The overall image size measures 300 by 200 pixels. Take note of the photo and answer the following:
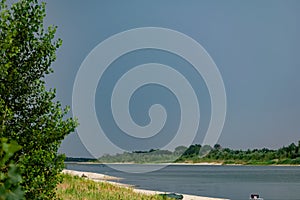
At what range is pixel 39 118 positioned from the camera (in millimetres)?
8469

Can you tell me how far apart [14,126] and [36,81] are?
0.85 metres

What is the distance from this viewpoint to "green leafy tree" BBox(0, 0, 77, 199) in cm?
783

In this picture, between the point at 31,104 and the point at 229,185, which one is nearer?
the point at 31,104

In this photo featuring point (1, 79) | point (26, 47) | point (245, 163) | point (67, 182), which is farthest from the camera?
point (245, 163)

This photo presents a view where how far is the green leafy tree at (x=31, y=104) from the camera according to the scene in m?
7.83

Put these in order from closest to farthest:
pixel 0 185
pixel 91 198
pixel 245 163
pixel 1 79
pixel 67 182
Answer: pixel 0 185 → pixel 1 79 → pixel 91 198 → pixel 67 182 → pixel 245 163

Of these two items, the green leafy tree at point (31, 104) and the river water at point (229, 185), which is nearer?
the green leafy tree at point (31, 104)

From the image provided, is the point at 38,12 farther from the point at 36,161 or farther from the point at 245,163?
the point at 245,163

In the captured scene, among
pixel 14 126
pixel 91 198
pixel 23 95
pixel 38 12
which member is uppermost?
pixel 38 12

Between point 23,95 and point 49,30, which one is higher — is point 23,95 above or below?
below

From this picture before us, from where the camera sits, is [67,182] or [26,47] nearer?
[26,47]

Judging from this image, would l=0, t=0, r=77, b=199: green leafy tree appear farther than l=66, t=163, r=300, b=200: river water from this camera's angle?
No

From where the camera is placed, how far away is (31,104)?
8.48 meters

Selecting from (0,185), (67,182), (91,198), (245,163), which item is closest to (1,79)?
(0,185)
